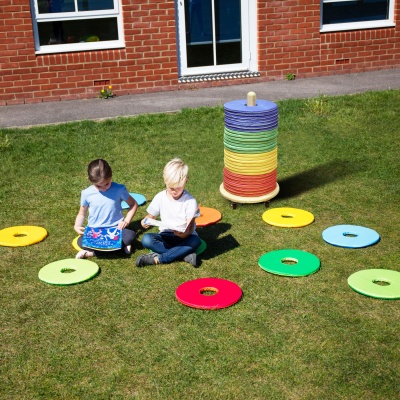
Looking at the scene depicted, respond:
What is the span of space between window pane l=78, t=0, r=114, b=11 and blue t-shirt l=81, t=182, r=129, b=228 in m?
7.21

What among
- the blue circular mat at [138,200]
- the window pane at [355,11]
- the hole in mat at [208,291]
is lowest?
the hole in mat at [208,291]

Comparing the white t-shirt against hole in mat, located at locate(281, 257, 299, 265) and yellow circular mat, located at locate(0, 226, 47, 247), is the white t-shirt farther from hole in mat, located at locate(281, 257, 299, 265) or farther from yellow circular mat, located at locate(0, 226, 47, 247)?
yellow circular mat, located at locate(0, 226, 47, 247)

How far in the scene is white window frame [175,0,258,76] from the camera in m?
12.9

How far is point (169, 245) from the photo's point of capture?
604 centimetres

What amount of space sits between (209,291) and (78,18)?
8.35 m

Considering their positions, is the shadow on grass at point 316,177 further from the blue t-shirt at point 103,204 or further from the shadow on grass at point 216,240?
the blue t-shirt at point 103,204

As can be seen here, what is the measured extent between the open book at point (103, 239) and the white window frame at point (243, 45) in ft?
24.8

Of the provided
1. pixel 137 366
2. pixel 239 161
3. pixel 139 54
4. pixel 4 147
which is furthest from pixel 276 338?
pixel 139 54

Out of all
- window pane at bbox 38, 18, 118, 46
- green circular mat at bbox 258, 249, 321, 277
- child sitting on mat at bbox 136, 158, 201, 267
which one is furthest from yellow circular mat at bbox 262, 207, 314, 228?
window pane at bbox 38, 18, 118, 46

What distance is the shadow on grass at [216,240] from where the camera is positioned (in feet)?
20.2

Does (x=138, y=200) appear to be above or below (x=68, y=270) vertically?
above

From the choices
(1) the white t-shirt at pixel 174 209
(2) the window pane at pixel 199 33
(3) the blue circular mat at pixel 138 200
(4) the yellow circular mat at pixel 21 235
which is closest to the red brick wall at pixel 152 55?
(2) the window pane at pixel 199 33

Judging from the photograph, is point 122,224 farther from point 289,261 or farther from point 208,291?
point 289,261

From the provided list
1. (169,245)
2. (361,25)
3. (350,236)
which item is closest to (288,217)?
(350,236)
